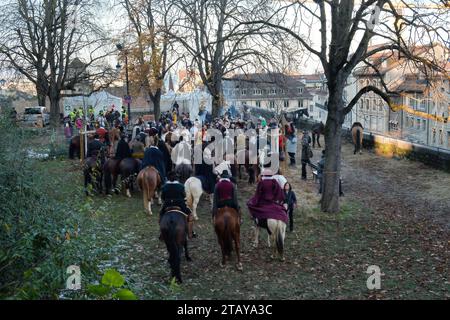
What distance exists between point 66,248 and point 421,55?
11.6 metres

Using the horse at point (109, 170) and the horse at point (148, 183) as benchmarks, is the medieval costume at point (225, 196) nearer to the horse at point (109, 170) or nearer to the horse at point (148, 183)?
the horse at point (148, 183)

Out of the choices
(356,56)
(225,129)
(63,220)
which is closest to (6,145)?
(63,220)

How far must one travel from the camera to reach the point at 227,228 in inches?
399

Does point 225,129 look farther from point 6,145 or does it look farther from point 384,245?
point 6,145

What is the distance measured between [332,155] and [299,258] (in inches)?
181

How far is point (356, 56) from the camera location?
1373cm

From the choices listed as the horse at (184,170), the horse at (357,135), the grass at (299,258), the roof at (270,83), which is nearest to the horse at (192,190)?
the grass at (299,258)

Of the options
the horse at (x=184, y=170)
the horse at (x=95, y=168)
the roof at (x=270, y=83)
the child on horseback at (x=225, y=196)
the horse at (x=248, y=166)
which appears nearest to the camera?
the child on horseback at (x=225, y=196)

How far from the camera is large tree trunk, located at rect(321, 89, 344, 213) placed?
1434 centimetres

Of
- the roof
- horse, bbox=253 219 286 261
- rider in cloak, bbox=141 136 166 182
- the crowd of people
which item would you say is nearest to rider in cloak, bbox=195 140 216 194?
the crowd of people

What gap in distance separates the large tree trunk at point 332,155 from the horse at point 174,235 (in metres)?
5.96

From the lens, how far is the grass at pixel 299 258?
884cm

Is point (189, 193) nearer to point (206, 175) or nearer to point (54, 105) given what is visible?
point (206, 175)
